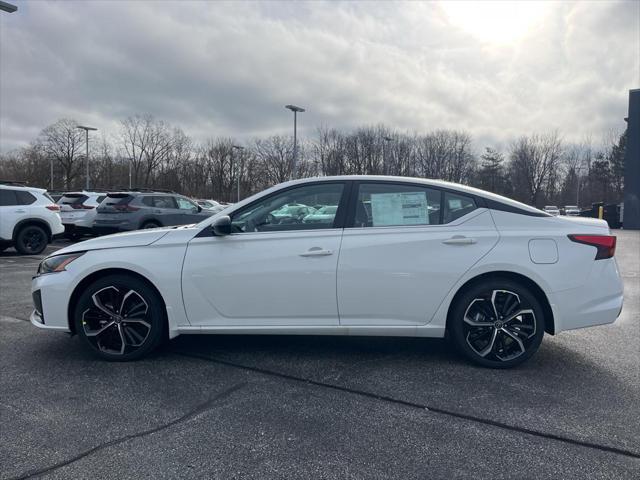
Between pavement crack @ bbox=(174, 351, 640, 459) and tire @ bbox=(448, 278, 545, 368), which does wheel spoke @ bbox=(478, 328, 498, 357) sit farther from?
pavement crack @ bbox=(174, 351, 640, 459)

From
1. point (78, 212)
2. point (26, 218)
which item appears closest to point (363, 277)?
point (26, 218)

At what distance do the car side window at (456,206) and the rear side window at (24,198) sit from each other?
11468 millimetres

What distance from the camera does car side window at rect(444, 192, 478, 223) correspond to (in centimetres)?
400

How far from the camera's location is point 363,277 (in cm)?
385

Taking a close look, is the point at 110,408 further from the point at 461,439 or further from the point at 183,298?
the point at 461,439

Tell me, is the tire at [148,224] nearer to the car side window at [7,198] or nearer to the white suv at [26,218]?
the white suv at [26,218]

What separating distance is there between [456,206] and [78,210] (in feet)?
48.1

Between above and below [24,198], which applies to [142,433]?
below

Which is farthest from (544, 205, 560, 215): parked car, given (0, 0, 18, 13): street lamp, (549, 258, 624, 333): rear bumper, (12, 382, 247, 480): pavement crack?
(0, 0, 18, 13): street lamp

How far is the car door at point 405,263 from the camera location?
151 inches

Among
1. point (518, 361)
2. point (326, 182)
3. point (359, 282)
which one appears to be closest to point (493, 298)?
point (518, 361)

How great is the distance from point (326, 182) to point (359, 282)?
3.06ft

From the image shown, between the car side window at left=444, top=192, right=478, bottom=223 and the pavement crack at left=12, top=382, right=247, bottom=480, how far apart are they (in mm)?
2125

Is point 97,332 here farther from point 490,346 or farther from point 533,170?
point 533,170
